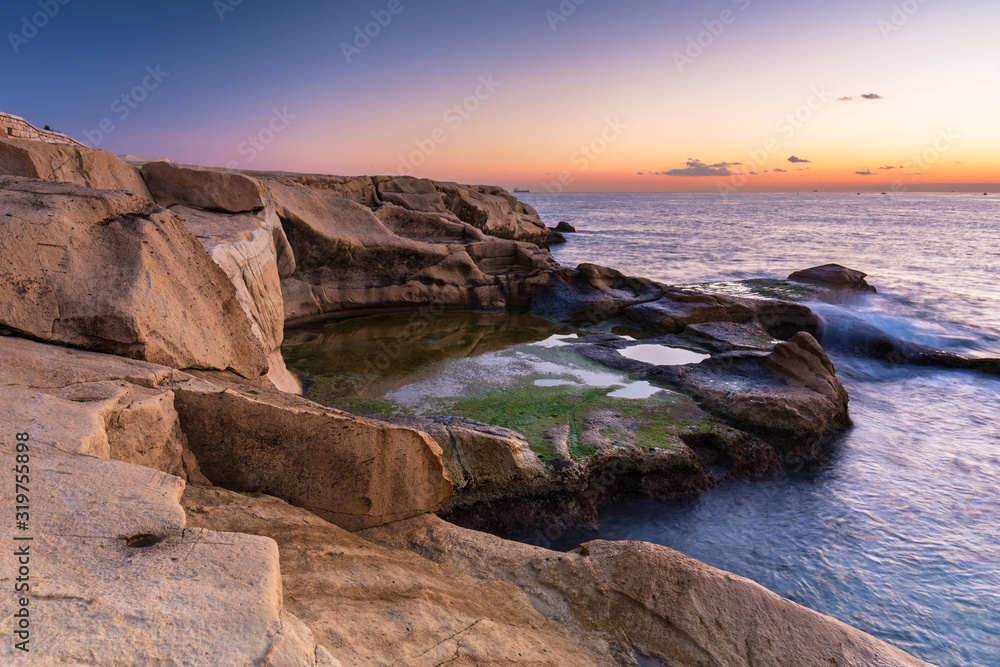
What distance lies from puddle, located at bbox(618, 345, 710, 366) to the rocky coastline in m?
2.96

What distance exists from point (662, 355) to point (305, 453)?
30.4ft

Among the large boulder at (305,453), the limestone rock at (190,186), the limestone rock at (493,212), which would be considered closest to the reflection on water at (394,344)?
the limestone rock at (190,186)

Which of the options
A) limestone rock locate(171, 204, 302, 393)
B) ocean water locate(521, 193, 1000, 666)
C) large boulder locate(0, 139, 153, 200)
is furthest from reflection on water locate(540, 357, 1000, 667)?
large boulder locate(0, 139, 153, 200)

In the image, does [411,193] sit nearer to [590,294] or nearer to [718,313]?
[590,294]

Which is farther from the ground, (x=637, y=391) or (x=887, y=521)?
(x=637, y=391)

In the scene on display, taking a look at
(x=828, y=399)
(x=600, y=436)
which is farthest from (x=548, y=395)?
(x=828, y=399)

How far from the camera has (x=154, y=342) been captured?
4242 mm

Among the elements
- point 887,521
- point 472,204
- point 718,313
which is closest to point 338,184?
point 472,204

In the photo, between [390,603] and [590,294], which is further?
[590,294]

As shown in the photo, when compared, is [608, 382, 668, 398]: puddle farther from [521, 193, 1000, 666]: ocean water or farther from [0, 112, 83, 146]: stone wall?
[0, 112, 83, 146]: stone wall

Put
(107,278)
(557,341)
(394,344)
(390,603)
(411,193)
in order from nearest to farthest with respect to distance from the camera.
→ (390,603) → (107,278) → (394,344) → (557,341) → (411,193)

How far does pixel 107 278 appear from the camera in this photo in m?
4.28

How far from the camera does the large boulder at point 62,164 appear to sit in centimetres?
697

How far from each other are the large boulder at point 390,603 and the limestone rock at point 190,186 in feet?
25.9
